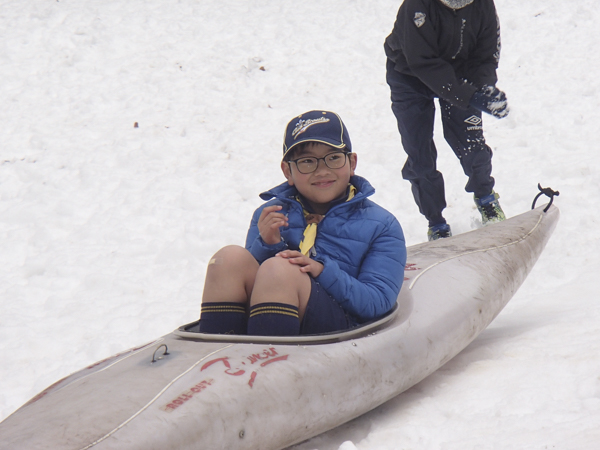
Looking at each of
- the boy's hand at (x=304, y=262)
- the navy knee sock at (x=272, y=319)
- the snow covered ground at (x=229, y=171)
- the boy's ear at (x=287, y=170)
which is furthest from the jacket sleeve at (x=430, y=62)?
the navy knee sock at (x=272, y=319)

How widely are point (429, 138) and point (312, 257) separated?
206 centimetres

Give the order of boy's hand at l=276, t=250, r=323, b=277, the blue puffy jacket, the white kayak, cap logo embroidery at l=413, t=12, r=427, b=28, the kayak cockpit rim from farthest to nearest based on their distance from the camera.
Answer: cap logo embroidery at l=413, t=12, r=427, b=28 → the blue puffy jacket → boy's hand at l=276, t=250, r=323, b=277 → the kayak cockpit rim → the white kayak

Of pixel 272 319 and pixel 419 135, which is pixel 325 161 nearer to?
pixel 272 319

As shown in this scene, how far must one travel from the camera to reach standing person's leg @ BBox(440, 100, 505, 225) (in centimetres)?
405

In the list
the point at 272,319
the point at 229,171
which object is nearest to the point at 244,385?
the point at 272,319

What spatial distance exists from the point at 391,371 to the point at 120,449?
1072 mm

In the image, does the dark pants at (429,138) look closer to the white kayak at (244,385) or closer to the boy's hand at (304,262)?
the white kayak at (244,385)

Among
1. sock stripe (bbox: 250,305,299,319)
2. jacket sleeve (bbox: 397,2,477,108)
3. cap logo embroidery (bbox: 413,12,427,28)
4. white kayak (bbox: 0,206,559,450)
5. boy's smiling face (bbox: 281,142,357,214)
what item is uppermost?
cap logo embroidery (bbox: 413,12,427,28)

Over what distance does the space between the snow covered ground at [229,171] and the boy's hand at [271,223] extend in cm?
75

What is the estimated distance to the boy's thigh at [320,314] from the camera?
2.22 metres

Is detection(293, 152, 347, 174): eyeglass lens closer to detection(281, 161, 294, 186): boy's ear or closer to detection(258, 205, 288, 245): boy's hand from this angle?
detection(281, 161, 294, 186): boy's ear

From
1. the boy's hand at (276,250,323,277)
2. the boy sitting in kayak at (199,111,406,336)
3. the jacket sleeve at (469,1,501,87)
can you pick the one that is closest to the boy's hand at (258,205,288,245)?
the boy sitting in kayak at (199,111,406,336)

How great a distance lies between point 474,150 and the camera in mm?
4070

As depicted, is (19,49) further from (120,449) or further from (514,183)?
(120,449)
